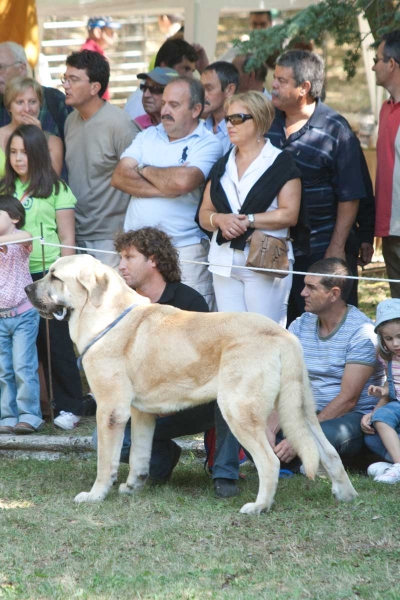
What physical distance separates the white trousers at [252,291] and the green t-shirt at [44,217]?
1.31 metres

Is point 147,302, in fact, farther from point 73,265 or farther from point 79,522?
point 79,522

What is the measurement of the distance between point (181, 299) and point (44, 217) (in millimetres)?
1674

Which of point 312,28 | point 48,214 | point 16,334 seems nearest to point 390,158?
point 312,28

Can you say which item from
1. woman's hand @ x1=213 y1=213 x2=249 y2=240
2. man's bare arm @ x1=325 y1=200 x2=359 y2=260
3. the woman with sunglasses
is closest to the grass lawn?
the woman with sunglasses

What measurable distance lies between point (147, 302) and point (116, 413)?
65 centimetres

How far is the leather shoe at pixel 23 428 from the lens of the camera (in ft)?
21.8

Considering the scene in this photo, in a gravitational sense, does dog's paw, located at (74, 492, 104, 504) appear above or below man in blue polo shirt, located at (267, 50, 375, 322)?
below

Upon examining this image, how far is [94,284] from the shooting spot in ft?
16.8

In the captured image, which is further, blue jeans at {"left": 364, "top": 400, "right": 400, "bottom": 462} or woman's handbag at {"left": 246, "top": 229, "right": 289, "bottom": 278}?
woman's handbag at {"left": 246, "top": 229, "right": 289, "bottom": 278}

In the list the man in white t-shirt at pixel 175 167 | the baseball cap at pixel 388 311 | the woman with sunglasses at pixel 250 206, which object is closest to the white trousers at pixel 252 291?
the woman with sunglasses at pixel 250 206

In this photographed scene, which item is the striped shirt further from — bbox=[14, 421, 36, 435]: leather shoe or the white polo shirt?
bbox=[14, 421, 36, 435]: leather shoe

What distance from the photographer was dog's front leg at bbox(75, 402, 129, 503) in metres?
5.10

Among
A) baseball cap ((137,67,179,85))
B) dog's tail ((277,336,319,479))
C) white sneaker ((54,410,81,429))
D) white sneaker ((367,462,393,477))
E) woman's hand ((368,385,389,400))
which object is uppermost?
baseball cap ((137,67,179,85))

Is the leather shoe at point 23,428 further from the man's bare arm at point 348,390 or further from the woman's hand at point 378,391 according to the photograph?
the woman's hand at point 378,391
